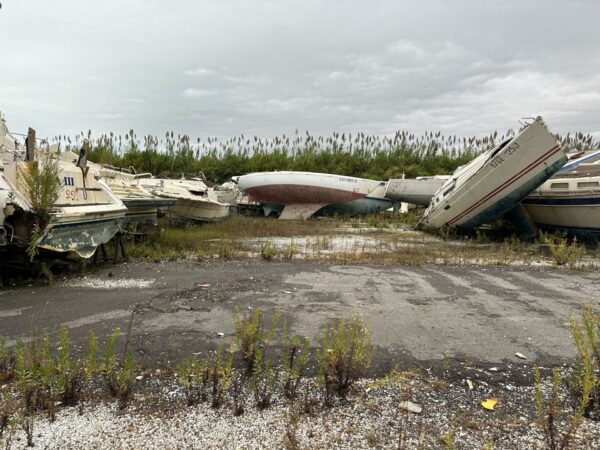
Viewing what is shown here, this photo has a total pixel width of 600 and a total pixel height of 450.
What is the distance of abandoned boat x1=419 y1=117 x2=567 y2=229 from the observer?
28.7ft

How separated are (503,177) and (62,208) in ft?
26.7

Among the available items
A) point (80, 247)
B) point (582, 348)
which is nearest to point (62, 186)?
point (80, 247)

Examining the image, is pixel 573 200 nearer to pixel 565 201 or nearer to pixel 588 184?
pixel 565 201

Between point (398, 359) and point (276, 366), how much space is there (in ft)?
3.05

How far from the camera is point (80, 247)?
5.75m

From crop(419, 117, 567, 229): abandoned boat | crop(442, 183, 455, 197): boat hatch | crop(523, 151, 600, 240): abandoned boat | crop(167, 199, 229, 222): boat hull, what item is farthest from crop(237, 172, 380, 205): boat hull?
crop(523, 151, 600, 240): abandoned boat

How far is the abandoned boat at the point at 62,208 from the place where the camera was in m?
5.00

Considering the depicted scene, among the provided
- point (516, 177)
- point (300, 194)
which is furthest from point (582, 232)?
point (300, 194)

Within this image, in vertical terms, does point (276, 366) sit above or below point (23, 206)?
below

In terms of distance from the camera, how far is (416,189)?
15.0m

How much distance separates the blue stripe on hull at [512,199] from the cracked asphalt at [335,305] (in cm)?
291

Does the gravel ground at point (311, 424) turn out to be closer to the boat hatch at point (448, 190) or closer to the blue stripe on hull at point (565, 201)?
the blue stripe on hull at point (565, 201)

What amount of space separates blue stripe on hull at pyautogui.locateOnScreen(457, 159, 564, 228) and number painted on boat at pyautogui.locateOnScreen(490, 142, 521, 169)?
70 cm

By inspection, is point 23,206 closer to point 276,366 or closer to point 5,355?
point 5,355
